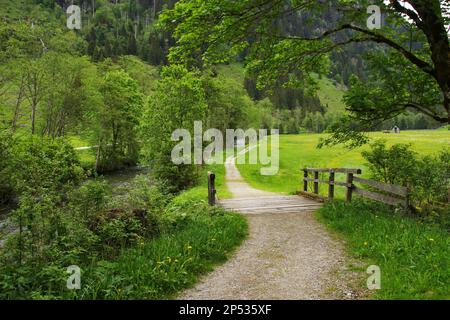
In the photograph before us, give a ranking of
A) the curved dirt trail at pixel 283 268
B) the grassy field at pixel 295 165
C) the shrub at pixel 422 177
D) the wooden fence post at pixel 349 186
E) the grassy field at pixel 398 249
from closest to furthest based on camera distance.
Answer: the grassy field at pixel 398 249, the curved dirt trail at pixel 283 268, the shrub at pixel 422 177, the wooden fence post at pixel 349 186, the grassy field at pixel 295 165

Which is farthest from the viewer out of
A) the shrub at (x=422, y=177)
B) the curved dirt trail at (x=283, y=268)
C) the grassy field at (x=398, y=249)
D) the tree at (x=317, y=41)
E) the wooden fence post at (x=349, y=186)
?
the wooden fence post at (x=349, y=186)

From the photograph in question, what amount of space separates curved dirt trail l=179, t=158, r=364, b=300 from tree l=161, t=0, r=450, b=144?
483 cm

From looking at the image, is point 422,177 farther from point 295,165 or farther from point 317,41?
point 295,165

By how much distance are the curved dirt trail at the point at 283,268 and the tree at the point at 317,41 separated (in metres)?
4.83

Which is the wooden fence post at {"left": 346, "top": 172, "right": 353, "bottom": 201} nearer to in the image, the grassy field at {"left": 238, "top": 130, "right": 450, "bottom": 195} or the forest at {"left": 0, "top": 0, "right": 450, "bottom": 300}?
the forest at {"left": 0, "top": 0, "right": 450, "bottom": 300}

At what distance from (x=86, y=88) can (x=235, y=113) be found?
33.3 m

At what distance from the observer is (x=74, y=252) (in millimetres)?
6914

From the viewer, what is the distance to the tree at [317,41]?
9.24 metres

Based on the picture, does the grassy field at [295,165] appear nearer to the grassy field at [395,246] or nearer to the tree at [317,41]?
the tree at [317,41]

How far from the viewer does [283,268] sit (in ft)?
→ 25.3

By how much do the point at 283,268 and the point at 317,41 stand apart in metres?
8.61

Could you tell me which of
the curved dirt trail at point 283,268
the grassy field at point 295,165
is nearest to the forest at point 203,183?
the curved dirt trail at point 283,268

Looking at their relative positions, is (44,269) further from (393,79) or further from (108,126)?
(108,126)
